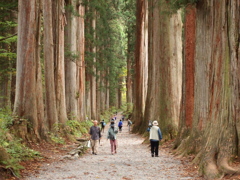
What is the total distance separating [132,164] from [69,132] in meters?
8.95

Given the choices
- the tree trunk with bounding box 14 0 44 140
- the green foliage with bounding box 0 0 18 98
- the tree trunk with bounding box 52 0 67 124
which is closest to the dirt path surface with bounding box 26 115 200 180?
the tree trunk with bounding box 14 0 44 140

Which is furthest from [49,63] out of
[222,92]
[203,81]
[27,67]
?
[222,92]

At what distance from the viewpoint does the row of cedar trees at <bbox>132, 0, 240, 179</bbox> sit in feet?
24.0

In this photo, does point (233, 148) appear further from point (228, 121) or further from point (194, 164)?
point (194, 164)

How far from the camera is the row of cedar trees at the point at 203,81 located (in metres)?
7.31

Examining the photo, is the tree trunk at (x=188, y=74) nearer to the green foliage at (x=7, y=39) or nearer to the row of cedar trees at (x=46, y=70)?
the row of cedar trees at (x=46, y=70)

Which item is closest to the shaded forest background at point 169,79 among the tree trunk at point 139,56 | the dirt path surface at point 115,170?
the tree trunk at point 139,56

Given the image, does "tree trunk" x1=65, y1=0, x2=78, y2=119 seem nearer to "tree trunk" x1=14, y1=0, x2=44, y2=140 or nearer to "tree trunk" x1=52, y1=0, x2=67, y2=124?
"tree trunk" x1=52, y1=0, x2=67, y2=124

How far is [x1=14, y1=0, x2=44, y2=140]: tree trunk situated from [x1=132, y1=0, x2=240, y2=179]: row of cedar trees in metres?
5.24

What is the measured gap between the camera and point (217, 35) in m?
8.60

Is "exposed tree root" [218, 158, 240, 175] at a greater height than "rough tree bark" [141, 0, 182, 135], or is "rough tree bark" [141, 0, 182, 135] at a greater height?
"rough tree bark" [141, 0, 182, 135]

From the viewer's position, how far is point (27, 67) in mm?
12688

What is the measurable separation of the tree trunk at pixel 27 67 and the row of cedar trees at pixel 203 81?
524 centimetres

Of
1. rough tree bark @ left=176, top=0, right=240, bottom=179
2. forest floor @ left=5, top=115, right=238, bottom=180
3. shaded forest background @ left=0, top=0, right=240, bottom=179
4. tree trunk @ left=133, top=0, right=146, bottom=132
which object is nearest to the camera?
rough tree bark @ left=176, top=0, right=240, bottom=179
